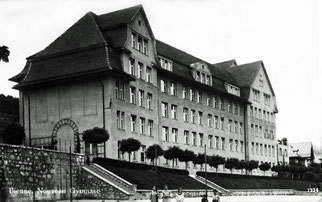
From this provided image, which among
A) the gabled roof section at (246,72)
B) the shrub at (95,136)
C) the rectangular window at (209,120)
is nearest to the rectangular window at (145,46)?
the shrub at (95,136)

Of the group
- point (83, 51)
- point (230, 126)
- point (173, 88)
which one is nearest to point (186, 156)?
point (173, 88)

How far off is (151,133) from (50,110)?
10270mm

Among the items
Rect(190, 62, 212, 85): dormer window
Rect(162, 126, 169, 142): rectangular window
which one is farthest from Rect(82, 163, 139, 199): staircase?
Rect(190, 62, 212, 85): dormer window

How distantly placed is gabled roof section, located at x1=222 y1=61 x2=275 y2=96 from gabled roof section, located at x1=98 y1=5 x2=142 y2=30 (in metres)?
29.8

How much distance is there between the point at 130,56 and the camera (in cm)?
4872

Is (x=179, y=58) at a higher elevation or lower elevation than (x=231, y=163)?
higher

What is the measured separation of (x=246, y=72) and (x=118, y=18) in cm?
3336

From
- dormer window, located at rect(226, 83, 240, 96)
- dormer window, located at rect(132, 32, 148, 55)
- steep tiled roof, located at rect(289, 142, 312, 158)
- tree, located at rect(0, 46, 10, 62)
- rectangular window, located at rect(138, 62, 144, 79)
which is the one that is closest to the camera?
tree, located at rect(0, 46, 10, 62)

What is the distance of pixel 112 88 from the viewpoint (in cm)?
4556

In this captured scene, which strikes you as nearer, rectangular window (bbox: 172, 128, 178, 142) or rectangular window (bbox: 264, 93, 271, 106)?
rectangular window (bbox: 172, 128, 178, 142)

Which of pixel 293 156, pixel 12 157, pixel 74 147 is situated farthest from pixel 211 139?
pixel 293 156

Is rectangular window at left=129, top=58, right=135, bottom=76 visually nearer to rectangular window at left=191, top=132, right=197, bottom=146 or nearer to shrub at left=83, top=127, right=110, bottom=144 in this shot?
shrub at left=83, top=127, right=110, bottom=144

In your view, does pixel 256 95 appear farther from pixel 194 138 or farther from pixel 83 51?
pixel 83 51

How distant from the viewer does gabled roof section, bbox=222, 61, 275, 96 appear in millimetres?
76125
